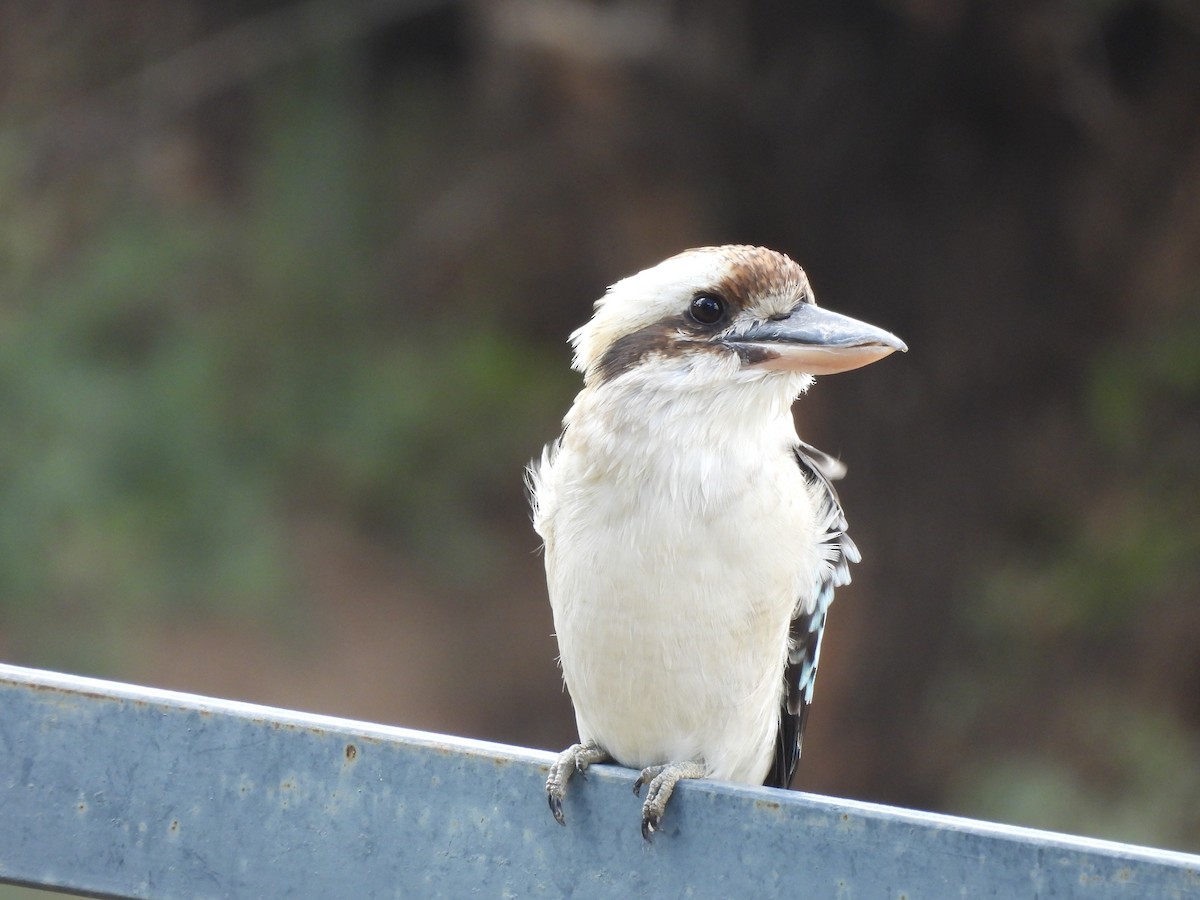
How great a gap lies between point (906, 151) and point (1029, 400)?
42.4 inches

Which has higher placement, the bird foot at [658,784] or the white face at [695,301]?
the white face at [695,301]

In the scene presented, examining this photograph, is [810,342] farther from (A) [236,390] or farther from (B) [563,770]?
(A) [236,390]

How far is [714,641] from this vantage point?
82.2 inches

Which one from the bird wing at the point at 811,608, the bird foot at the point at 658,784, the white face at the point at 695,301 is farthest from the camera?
the bird wing at the point at 811,608

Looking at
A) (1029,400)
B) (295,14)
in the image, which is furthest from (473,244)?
(1029,400)

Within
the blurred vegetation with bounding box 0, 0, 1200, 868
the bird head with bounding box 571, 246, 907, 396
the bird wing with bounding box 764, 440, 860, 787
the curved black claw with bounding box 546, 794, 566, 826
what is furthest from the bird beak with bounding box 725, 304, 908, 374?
the blurred vegetation with bounding box 0, 0, 1200, 868

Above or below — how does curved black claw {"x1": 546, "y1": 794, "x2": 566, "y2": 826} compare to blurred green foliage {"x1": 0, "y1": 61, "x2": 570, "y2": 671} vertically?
below

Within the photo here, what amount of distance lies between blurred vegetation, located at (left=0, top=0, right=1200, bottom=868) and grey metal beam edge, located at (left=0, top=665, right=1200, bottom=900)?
12.0 feet

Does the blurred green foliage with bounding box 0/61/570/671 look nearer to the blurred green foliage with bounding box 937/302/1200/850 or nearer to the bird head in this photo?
the blurred green foliage with bounding box 937/302/1200/850

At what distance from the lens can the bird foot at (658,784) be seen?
5.35 ft

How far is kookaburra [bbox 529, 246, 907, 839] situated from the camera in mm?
2031

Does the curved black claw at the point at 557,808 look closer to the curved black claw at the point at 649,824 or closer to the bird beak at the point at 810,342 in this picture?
the curved black claw at the point at 649,824

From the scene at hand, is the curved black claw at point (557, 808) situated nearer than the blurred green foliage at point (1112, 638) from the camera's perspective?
Yes

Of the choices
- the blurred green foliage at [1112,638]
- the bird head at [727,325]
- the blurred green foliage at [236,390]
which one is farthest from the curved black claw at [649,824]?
the blurred green foliage at [236,390]
